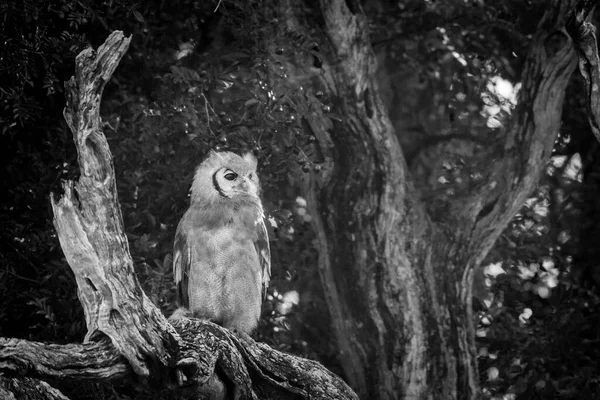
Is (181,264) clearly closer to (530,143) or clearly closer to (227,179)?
(227,179)

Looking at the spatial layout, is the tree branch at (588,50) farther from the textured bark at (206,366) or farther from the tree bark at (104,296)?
the tree bark at (104,296)

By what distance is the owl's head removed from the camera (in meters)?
4.86

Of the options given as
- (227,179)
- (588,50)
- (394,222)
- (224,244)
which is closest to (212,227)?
(224,244)

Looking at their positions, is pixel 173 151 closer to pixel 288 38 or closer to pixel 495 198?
pixel 288 38

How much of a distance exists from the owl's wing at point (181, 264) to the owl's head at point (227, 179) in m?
0.22

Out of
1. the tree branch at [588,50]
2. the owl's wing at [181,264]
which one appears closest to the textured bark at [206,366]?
the owl's wing at [181,264]

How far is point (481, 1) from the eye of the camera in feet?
20.7

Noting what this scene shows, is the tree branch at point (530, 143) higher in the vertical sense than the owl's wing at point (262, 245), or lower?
higher

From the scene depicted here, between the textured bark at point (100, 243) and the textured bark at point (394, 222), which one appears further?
the textured bark at point (394, 222)

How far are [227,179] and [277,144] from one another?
51cm

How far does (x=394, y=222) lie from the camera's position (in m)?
5.67

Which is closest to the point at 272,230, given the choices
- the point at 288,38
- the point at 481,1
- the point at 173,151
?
the point at 173,151

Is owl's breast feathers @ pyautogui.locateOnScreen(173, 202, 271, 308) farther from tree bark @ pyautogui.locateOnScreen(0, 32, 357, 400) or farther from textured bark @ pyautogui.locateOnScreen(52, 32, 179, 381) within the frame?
textured bark @ pyautogui.locateOnScreen(52, 32, 179, 381)

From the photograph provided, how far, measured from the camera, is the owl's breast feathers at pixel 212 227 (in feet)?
15.9
